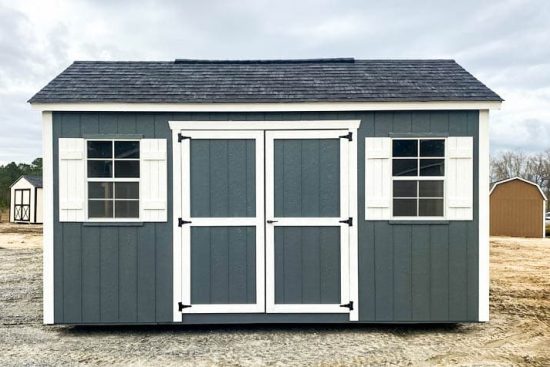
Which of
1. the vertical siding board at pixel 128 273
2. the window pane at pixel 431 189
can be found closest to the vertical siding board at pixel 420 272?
the window pane at pixel 431 189

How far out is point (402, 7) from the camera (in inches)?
367

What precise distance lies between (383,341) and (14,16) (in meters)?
18.5

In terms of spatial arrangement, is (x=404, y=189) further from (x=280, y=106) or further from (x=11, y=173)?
(x=11, y=173)

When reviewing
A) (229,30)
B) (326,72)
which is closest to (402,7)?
(229,30)

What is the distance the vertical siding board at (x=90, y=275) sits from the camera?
13.8ft

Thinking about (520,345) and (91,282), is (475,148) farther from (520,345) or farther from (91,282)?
(91,282)

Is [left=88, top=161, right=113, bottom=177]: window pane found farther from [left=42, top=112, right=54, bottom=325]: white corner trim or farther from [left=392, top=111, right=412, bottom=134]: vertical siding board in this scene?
[left=392, top=111, right=412, bottom=134]: vertical siding board

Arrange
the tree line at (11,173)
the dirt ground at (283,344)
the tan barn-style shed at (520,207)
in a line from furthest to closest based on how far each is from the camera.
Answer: the tree line at (11,173) → the tan barn-style shed at (520,207) → the dirt ground at (283,344)

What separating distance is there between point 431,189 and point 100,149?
391cm

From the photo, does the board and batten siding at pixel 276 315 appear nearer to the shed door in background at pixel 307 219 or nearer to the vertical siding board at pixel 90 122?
the vertical siding board at pixel 90 122

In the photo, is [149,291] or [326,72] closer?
[149,291]

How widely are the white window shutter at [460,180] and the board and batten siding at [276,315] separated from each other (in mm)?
84

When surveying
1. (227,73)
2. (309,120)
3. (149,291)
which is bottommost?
(149,291)

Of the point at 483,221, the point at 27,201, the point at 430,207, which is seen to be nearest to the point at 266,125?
the point at 430,207
